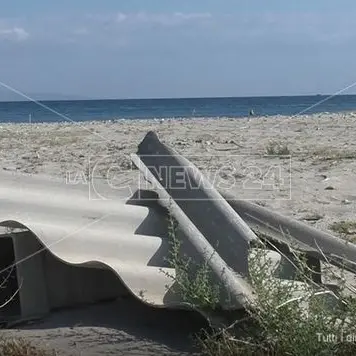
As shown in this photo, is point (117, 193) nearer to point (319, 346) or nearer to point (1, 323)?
point (1, 323)

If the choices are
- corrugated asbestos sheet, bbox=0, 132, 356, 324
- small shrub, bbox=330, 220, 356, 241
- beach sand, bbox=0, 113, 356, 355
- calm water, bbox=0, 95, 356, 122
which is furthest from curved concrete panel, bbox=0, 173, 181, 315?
calm water, bbox=0, 95, 356, 122

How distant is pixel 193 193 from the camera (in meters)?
3.99

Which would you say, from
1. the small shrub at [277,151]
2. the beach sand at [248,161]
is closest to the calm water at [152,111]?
the beach sand at [248,161]

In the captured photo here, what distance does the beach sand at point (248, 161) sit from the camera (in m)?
6.13

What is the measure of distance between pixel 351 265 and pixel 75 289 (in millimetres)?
1493

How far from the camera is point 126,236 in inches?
150

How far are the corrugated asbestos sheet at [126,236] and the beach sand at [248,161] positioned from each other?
0.36 m

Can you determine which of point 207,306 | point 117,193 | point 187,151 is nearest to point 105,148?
point 187,151

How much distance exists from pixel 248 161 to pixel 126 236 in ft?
16.5

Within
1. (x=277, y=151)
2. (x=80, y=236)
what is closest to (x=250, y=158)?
(x=277, y=151)

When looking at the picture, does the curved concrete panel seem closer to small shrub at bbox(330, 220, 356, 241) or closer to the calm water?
small shrub at bbox(330, 220, 356, 241)

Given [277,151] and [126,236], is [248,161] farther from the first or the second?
[126,236]

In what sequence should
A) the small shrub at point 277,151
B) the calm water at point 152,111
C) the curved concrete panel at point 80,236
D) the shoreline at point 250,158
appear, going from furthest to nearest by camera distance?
1. the calm water at point 152,111
2. the small shrub at point 277,151
3. the shoreline at point 250,158
4. the curved concrete panel at point 80,236

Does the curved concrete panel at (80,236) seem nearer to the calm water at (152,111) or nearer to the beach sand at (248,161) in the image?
the beach sand at (248,161)
